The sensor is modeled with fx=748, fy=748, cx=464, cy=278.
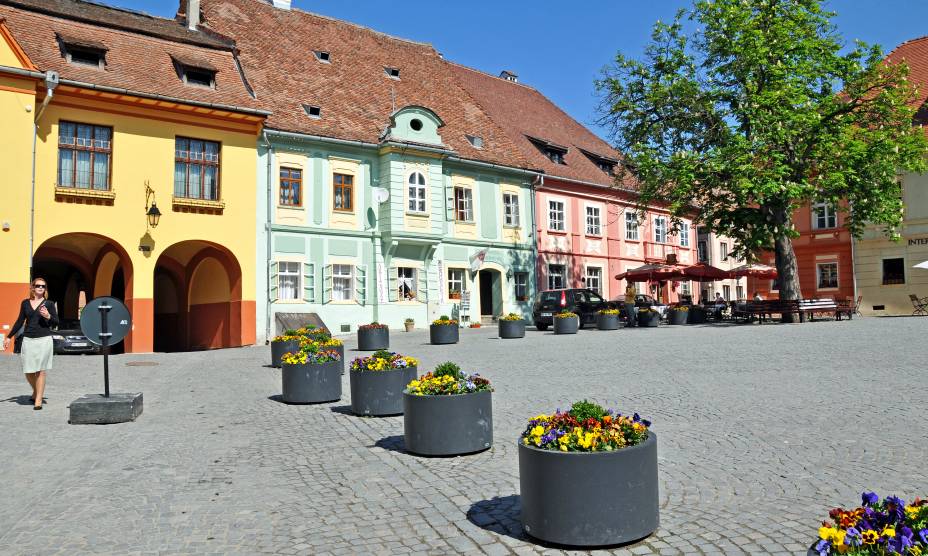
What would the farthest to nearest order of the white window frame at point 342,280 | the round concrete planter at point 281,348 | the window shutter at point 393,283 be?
the window shutter at point 393,283 < the white window frame at point 342,280 < the round concrete planter at point 281,348

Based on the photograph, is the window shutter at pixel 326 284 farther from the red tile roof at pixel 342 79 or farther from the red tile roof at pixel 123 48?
the red tile roof at pixel 123 48

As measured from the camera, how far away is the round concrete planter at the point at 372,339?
757 inches

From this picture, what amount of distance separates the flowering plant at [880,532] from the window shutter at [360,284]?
24.6 metres

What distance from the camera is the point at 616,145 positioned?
29266mm

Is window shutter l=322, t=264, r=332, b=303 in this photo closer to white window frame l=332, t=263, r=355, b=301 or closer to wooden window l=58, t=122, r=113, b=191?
white window frame l=332, t=263, r=355, b=301

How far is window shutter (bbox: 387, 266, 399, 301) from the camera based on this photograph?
27.6 metres

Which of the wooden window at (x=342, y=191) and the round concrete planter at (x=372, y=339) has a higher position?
Answer: the wooden window at (x=342, y=191)

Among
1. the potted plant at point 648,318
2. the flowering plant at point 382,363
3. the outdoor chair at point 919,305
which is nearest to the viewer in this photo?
the flowering plant at point 382,363

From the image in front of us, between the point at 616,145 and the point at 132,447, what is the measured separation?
80.5ft

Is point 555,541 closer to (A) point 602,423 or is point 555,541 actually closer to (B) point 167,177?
(A) point 602,423

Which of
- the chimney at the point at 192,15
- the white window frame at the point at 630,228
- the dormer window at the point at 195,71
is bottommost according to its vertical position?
the white window frame at the point at 630,228

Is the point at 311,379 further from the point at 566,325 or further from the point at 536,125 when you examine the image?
the point at 536,125

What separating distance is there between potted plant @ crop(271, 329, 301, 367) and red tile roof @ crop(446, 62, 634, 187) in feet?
64.2

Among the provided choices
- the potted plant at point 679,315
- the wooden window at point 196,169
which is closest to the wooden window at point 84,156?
the wooden window at point 196,169
